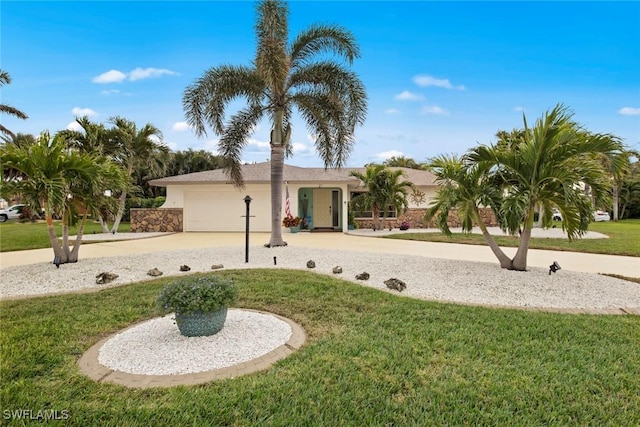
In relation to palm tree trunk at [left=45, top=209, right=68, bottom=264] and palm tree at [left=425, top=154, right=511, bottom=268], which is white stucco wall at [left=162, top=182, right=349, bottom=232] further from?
palm tree at [left=425, top=154, right=511, bottom=268]

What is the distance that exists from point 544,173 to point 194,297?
6.75m

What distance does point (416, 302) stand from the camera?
Result: 207 inches

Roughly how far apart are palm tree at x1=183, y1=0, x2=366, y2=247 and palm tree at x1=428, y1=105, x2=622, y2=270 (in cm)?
498

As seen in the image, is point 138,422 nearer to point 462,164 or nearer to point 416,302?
point 416,302

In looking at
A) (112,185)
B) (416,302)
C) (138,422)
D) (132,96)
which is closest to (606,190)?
(416,302)

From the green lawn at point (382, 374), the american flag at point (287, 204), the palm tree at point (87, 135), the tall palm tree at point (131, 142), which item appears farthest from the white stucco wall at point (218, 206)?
the green lawn at point (382, 374)

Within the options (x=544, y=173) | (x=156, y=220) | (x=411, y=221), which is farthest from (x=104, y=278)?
(x=411, y=221)

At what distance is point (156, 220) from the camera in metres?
18.3

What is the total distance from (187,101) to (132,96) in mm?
4613

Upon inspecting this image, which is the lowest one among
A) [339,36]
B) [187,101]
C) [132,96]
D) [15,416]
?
[15,416]

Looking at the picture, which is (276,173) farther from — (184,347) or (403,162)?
(403,162)

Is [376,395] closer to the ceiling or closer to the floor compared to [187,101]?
closer to the floor

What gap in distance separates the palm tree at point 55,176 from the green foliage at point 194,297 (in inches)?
185

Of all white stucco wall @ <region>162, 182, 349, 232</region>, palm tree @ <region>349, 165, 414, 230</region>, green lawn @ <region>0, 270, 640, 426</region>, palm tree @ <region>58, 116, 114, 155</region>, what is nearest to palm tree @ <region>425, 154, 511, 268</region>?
green lawn @ <region>0, 270, 640, 426</region>
